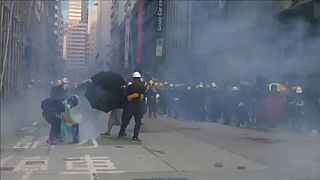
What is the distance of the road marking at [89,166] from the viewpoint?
18.4 feet

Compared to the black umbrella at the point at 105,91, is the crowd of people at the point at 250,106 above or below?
below

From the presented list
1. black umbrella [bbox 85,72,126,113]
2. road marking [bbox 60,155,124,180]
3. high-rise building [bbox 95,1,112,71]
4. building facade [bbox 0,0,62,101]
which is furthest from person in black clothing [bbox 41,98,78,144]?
high-rise building [bbox 95,1,112,71]

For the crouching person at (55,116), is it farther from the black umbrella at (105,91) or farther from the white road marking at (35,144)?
the black umbrella at (105,91)

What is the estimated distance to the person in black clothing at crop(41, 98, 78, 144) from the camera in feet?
20.1

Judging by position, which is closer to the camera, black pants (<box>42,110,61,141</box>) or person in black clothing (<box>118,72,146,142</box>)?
black pants (<box>42,110,61,141</box>)

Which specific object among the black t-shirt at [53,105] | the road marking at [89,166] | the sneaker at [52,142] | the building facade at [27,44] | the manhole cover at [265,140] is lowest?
the manhole cover at [265,140]

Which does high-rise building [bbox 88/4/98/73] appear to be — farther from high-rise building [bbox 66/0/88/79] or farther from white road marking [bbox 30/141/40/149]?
white road marking [bbox 30/141/40/149]

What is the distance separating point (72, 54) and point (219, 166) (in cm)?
284

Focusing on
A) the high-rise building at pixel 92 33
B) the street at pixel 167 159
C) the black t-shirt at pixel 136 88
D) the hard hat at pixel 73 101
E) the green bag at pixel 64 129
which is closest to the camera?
the high-rise building at pixel 92 33

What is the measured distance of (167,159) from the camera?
263 inches

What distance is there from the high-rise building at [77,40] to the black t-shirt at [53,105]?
2060 millimetres

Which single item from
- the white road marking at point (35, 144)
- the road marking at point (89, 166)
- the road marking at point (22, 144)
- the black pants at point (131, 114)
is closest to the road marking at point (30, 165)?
the road marking at point (22, 144)

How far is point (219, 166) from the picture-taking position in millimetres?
6098

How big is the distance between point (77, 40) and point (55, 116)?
122 inches
